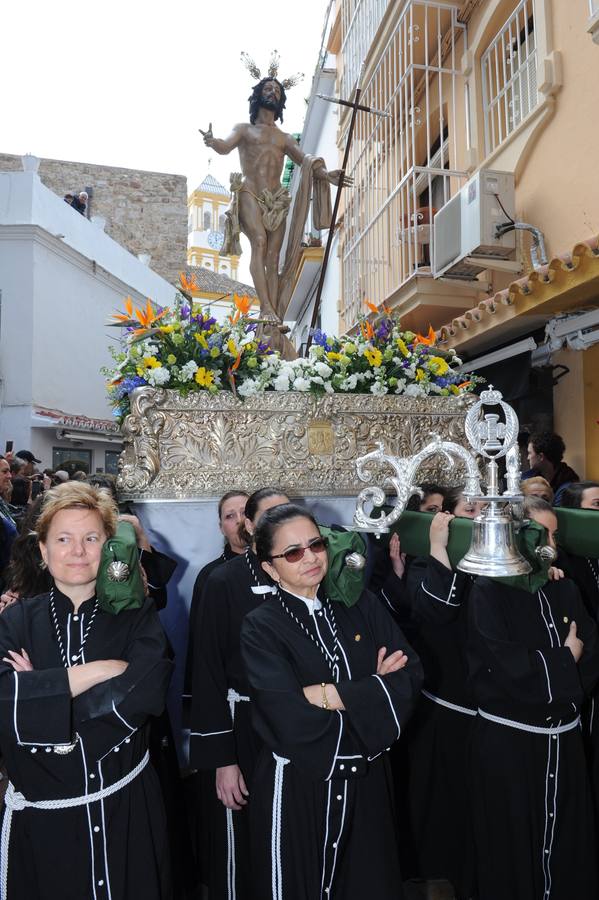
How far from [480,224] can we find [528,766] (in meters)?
5.11

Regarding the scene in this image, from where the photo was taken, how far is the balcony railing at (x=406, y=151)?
780 centimetres

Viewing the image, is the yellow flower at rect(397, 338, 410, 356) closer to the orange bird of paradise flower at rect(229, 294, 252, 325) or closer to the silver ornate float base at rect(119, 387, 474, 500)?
the silver ornate float base at rect(119, 387, 474, 500)

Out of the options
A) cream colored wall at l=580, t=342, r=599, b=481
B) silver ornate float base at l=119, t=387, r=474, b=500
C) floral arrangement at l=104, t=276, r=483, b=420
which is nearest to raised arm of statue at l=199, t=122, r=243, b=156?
floral arrangement at l=104, t=276, r=483, b=420

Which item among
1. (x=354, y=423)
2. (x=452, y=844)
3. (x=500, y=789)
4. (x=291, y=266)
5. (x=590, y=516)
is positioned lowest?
(x=452, y=844)

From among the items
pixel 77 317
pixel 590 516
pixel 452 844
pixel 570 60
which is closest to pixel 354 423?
pixel 590 516

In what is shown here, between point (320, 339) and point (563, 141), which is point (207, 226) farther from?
point (320, 339)

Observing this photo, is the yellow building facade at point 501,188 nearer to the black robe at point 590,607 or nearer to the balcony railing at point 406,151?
the balcony railing at point 406,151

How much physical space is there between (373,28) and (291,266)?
19.7ft

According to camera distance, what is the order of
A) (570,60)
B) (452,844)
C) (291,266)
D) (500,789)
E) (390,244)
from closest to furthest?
1. (500,789)
2. (452,844)
3. (291,266)
4. (570,60)
5. (390,244)

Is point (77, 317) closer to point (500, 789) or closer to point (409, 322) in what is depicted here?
point (409, 322)

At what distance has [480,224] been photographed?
631 cm

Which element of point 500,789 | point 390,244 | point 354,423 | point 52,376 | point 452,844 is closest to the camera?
point 500,789

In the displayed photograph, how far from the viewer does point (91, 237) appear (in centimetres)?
1499

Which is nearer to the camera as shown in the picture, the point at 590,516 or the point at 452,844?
the point at 590,516
